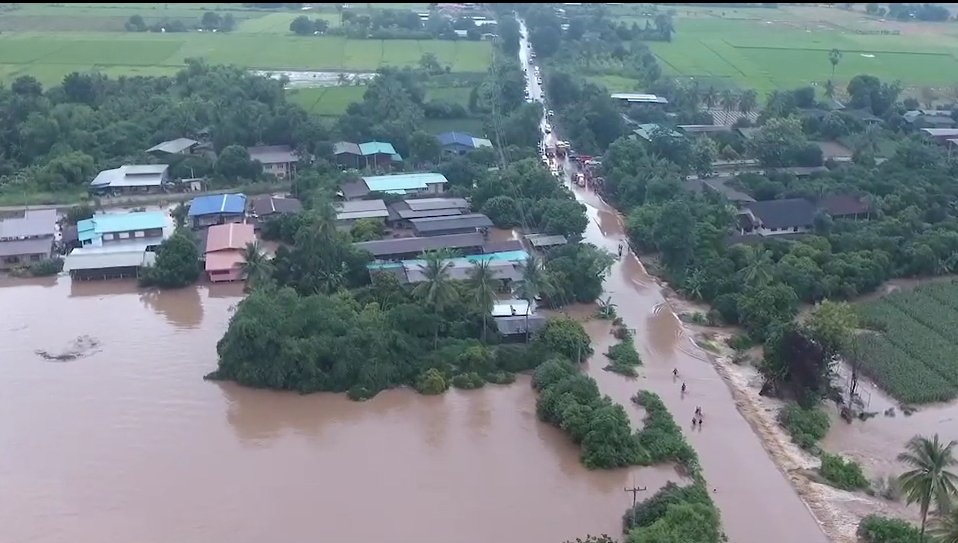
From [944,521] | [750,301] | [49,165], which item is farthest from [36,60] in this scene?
[944,521]

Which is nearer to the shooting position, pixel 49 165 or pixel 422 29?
pixel 49 165

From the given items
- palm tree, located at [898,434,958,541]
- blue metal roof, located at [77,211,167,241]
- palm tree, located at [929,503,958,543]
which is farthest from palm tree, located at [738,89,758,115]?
palm tree, located at [929,503,958,543]

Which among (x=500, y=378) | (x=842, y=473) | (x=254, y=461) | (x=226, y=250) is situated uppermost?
(x=226, y=250)

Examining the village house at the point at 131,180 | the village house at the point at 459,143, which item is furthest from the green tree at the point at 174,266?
the village house at the point at 459,143

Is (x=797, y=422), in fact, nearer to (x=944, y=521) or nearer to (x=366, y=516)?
(x=944, y=521)

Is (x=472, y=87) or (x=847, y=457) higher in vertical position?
(x=472, y=87)

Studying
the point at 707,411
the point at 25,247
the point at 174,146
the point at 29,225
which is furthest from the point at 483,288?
the point at 174,146

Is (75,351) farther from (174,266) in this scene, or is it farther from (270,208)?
(270,208)
